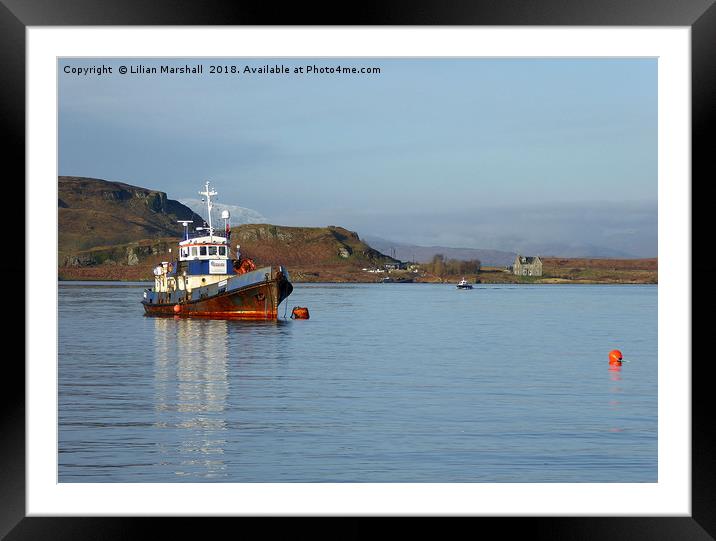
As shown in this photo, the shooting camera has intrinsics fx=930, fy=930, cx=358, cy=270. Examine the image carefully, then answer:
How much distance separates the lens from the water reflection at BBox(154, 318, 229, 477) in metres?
10.9

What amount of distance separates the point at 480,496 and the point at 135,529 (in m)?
2.15

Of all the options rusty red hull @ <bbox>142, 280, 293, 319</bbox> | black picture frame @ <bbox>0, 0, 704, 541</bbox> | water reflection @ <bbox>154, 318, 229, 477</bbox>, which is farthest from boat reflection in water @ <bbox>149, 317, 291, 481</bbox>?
black picture frame @ <bbox>0, 0, 704, 541</bbox>

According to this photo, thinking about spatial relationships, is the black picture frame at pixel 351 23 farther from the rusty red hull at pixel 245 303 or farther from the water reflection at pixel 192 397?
the rusty red hull at pixel 245 303

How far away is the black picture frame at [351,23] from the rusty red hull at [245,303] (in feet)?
102

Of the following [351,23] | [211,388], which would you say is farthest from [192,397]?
[351,23]

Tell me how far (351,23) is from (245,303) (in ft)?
107

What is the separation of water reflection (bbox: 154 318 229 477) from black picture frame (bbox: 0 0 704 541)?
168 inches

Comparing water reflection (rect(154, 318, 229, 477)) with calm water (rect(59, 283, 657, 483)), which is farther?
water reflection (rect(154, 318, 229, 477))

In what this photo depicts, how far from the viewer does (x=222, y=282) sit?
37656 millimetres

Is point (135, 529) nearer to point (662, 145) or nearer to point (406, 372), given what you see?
point (662, 145)

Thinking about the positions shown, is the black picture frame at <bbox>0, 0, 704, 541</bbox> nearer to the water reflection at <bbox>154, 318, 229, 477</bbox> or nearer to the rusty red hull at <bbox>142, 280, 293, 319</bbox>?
the water reflection at <bbox>154, 318, 229, 477</bbox>

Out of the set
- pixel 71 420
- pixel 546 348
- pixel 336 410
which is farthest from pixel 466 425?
pixel 546 348

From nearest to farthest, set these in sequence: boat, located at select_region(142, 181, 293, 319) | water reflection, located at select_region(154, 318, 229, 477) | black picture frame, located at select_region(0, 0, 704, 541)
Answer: black picture frame, located at select_region(0, 0, 704, 541), water reflection, located at select_region(154, 318, 229, 477), boat, located at select_region(142, 181, 293, 319)

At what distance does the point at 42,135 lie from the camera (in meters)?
6.04
